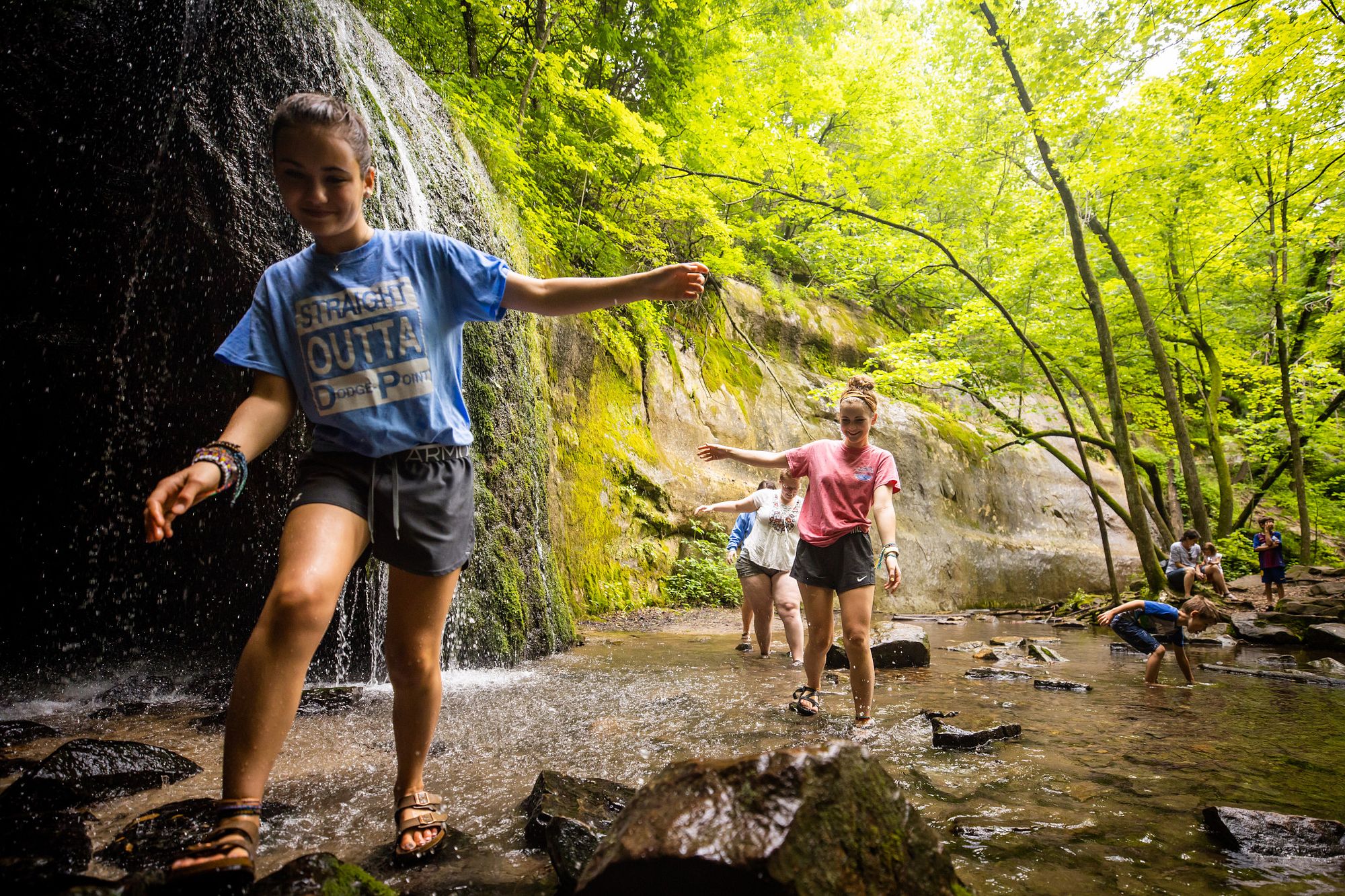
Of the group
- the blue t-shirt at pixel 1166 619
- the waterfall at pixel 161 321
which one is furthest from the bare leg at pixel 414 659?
the blue t-shirt at pixel 1166 619

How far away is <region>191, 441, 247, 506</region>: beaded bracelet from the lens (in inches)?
66.2

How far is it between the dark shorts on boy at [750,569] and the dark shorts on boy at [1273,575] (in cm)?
1235

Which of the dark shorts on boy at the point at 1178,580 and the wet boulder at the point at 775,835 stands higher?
the wet boulder at the point at 775,835

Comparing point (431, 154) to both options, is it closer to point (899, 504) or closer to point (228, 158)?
point (228, 158)

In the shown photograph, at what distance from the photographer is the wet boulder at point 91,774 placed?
2098mm

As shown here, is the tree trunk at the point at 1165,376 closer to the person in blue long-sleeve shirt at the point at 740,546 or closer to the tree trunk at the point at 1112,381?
the tree trunk at the point at 1112,381

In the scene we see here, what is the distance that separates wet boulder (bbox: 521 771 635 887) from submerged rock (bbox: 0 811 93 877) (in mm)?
1080

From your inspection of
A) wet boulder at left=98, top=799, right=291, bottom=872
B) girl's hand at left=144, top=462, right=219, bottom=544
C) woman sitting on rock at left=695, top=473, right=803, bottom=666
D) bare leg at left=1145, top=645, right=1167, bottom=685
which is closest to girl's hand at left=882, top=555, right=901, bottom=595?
woman sitting on rock at left=695, top=473, right=803, bottom=666

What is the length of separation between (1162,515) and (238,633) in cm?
1776

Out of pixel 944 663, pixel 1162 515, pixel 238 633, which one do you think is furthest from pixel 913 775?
pixel 1162 515

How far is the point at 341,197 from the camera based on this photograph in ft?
6.45

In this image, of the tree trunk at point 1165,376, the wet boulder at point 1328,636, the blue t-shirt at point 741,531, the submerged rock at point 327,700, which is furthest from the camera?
the tree trunk at point 1165,376

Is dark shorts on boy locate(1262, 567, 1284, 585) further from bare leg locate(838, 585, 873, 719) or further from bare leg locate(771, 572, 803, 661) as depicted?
bare leg locate(838, 585, 873, 719)

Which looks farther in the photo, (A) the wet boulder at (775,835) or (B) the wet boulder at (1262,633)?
(B) the wet boulder at (1262,633)
